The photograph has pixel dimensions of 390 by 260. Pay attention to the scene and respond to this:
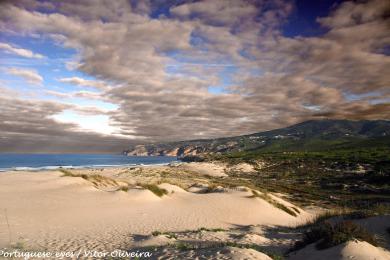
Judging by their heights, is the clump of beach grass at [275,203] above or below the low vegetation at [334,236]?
below

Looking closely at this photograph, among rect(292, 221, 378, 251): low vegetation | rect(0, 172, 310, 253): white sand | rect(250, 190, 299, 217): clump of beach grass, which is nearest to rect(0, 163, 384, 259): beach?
rect(0, 172, 310, 253): white sand

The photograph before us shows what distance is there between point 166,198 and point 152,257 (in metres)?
20.5

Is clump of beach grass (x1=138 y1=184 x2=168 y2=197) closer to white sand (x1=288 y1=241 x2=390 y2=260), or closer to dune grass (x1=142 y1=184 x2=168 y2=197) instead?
dune grass (x1=142 y1=184 x2=168 y2=197)

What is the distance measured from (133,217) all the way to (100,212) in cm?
244

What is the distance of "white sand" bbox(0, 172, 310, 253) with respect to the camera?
680 inches

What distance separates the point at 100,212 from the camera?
981 inches

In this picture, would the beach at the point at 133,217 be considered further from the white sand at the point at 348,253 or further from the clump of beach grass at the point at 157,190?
the white sand at the point at 348,253

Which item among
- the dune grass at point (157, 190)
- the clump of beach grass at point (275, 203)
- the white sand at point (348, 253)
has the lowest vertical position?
the clump of beach grass at point (275, 203)

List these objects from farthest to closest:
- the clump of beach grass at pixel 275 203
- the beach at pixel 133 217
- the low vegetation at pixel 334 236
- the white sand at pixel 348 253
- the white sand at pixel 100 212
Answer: the clump of beach grass at pixel 275 203, the white sand at pixel 100 212, the beach at pixel 133 217, the low vegetation at pixel 334 236, the white sand at pixel 348 253


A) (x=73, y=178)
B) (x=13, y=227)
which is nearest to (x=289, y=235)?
(x=13, y=227)

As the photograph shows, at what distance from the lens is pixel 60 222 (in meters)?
20.5

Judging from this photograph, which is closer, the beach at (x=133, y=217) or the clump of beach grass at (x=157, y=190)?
the beach at (x=133, y=217)

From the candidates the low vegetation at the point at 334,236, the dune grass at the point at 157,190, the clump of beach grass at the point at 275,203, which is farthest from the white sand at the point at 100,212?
the low vegetation at the point at 334,236

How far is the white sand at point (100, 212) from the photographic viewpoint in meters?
17.3
